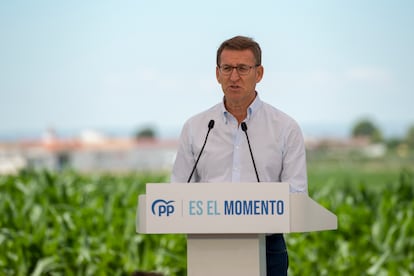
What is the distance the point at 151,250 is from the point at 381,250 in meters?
2.03

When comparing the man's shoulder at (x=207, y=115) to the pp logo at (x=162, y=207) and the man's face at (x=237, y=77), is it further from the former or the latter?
the pp logo at (x=162, y=207)

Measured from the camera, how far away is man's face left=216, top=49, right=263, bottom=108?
140 inches

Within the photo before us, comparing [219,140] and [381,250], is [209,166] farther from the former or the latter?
[381,250]

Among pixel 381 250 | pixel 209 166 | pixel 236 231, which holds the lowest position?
pixel 381 250

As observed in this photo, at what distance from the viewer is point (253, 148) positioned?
3678 millimetres

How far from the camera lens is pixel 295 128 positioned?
3717mm

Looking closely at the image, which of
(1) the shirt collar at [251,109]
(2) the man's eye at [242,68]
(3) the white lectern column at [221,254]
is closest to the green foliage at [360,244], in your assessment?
(1) the shirt collar at [251,109]

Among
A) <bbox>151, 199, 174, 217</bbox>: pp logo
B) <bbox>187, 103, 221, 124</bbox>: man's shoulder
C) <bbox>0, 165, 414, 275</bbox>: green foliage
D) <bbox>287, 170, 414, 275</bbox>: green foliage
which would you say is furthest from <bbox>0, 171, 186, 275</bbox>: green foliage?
<bbox>151, 199, 174, 217</bbox>: pp logo

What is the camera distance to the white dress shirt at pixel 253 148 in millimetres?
3652

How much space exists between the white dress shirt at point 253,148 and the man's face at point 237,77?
0.14 metres

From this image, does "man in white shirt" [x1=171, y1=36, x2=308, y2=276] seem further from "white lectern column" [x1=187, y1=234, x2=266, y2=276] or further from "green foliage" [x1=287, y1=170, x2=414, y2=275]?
"green foliage" [x1=287, y1=170, x2=414, y2=275]

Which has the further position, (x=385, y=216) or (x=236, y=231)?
(x=385, y=216)

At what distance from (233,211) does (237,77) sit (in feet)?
2.07

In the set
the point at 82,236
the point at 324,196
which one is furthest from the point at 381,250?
the point at 82,236
